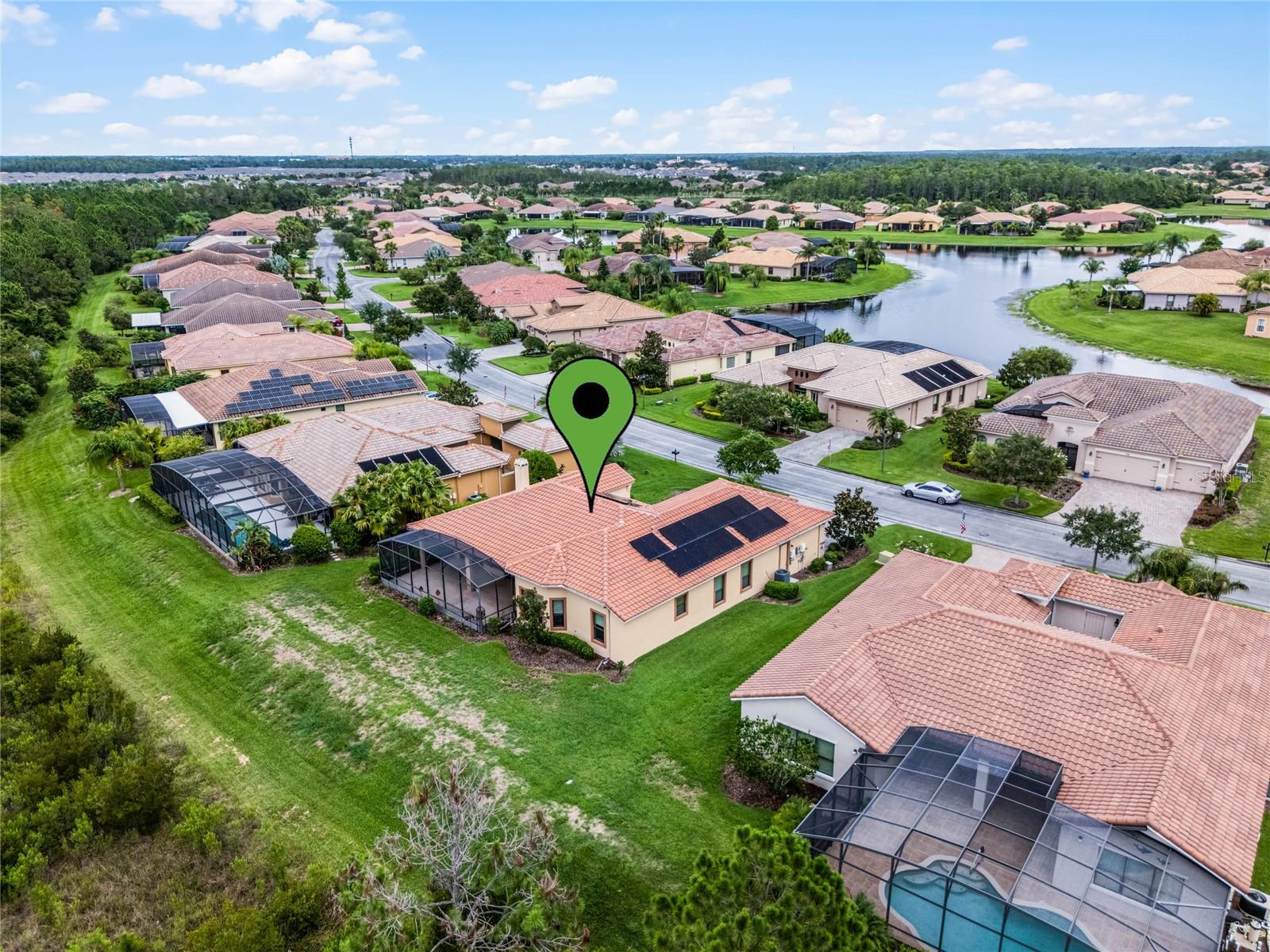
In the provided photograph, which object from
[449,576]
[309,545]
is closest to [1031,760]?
[449,576]

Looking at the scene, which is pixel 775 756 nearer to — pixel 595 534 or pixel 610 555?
pixel 610 555

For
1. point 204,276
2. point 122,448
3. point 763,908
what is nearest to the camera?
point 763,908

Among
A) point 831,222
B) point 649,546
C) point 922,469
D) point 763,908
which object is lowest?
point 922,469

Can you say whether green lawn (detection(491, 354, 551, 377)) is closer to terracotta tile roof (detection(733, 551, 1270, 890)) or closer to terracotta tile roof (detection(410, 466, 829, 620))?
terracotta tile roof (detection(410, 466, 829, 620))

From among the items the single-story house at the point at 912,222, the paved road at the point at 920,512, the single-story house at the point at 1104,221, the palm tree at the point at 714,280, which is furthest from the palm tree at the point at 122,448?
the single-story house at the point at 1104,221

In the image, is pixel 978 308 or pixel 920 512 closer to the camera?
pixel 920 512

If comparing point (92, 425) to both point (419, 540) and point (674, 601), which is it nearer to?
point (419, 540)

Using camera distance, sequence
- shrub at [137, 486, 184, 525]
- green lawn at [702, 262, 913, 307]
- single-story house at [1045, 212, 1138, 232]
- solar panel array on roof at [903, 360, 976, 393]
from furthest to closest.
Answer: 1. single-story house at [1045, 212, 1138, 232]
2. green lawn at [702, 262, 913, 307]
3. solar panel array on roof at [903, 360, 976, 393]
4. shrub at [137, 486, 184, 525]

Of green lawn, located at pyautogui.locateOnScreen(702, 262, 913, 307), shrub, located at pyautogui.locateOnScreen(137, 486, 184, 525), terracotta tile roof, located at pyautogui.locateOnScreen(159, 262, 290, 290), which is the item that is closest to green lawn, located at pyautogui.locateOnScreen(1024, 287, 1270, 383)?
green lawn, located at pyautogui.locateOnScreen(702, 262, 913, 307)
